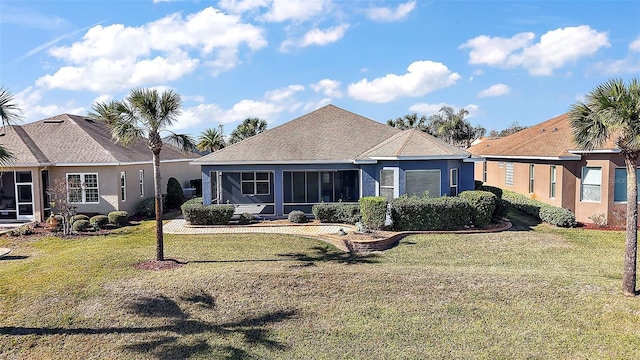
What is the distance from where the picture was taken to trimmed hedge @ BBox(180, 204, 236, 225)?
19219mm

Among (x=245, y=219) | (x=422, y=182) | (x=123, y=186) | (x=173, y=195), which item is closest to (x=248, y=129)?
(x=173, y=195)

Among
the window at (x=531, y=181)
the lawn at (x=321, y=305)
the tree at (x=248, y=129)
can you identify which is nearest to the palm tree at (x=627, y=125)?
the lawn at (x=321, y=305)

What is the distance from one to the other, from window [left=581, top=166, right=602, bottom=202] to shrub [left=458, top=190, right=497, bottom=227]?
209 inches

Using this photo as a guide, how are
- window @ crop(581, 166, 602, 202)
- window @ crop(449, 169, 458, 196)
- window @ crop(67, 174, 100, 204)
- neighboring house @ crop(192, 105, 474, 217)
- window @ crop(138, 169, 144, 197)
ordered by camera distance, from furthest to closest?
window @ crop(138, 169, 144, 197) < window @ crop(67, 174, 100, 204) < window @ crop(449, 169, 458, 196) < neighboring house @ crop(192, 105, 474, 217) < window @ crop(581, 166, 602, 202)

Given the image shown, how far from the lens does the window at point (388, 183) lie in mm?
19219

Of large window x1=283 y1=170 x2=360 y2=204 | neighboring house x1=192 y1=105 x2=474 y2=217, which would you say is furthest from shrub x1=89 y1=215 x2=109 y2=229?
large window x1=283 y1=170 x2=360 y2=204

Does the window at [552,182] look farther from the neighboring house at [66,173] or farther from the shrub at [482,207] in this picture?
the neighboring house at [66,173]

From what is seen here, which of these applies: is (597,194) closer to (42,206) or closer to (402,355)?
(402,355)

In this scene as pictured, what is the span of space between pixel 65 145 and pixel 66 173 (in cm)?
214

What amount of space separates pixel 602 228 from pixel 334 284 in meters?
13.9

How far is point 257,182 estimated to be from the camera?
23.9m

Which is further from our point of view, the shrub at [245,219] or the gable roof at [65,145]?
the gable roof at [65,145]

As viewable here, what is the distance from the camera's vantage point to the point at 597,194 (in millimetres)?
18531

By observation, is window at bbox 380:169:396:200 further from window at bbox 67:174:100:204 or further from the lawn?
window at bbox 67:174:100:204
